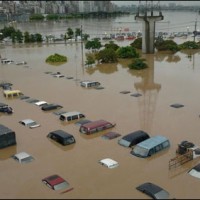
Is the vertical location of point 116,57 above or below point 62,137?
above

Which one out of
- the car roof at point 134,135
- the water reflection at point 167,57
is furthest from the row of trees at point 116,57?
the car roof at point 134,135

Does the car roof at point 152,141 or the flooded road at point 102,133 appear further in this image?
the car roof at point 152,141

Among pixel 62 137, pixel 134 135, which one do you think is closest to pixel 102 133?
pixel 134 135

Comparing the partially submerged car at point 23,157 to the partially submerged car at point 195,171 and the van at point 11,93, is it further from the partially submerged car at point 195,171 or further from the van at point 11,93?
the van at point 11,93

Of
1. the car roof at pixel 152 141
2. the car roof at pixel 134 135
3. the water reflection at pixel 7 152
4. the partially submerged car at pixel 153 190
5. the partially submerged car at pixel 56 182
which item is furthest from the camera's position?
the car roof at pixel 134 135

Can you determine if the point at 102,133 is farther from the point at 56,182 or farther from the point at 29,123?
the point at 56,182

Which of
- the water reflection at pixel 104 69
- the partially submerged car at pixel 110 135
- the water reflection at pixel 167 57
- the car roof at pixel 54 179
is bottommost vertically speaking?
the car roof at pixel 54 179

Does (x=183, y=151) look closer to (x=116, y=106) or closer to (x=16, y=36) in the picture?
(x=116, y=106)
